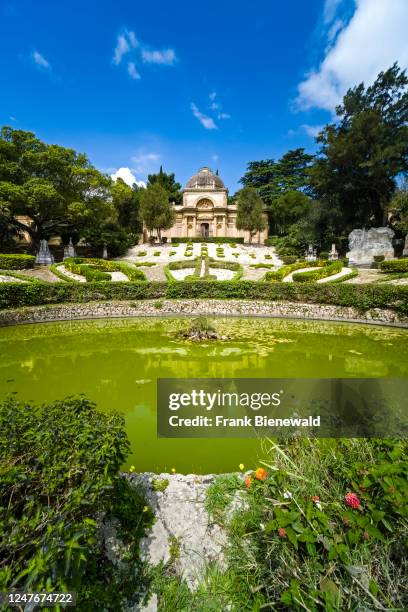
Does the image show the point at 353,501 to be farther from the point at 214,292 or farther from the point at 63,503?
the point at 214,292

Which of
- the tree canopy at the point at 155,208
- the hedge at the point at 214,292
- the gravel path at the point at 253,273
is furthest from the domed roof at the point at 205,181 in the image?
the hedge at the point at 214,292

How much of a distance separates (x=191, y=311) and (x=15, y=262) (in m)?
15.2

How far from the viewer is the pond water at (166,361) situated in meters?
4.44

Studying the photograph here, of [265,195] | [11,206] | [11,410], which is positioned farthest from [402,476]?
[265,195]

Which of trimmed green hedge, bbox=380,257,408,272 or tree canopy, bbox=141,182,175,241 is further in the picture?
tree canopy, bbox=141,182,175,241

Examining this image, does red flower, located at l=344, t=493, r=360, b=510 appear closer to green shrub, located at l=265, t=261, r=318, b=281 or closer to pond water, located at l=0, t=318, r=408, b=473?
pond water, located at l=0, t=318, r=408, b=473

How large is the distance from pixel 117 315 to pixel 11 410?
43.4 ft

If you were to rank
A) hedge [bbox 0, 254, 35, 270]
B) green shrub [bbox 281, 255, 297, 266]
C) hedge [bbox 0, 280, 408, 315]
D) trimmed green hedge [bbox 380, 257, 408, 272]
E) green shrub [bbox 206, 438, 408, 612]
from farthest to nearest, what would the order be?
green shrub [bbox 281, 255, 297, 266] → hedge [bbox 0, 254, 35, 270] → trimmed green hedge [bbox 380, 257, 408, 272] → hedge [bbox 0, 280, 408, 315] → green shrub [bbox 206, 438, 408, 612]

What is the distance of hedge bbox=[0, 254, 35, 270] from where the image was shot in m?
22.0

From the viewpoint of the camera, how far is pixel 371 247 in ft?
83.6

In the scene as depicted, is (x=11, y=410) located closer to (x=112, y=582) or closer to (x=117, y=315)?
(x=112, y=582)

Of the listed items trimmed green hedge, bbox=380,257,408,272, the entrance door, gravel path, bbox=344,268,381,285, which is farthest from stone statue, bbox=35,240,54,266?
the entrance door

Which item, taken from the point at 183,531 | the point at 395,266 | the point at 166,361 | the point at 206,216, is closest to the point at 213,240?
the point at 206,216

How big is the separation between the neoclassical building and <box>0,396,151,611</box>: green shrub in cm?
4775
